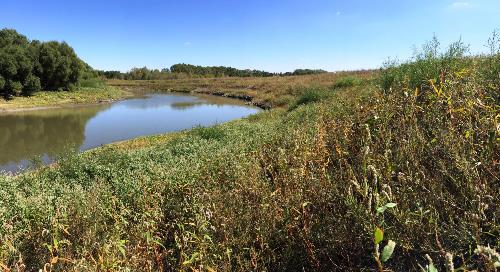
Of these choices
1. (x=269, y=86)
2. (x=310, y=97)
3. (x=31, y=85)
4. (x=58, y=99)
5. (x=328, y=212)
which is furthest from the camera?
(x=269, y=86)

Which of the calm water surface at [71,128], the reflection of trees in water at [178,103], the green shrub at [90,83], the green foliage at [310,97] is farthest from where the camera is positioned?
the green shrub at [90,83]

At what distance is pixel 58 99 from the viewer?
127ft

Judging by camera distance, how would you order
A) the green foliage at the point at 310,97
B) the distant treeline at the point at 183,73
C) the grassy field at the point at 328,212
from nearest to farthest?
1. the grassy field at the point at 328,212
2. the green foliage at the point at 310,97
3. the distant treeline at the point at 183,73

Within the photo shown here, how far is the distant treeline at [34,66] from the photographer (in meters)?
33.7

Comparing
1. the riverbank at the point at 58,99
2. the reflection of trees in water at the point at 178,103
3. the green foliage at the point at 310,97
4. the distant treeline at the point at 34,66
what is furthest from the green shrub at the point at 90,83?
the green foliage at the point at 310,97

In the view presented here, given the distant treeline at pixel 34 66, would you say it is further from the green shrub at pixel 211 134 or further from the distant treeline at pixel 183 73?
Answer: the distant treeline at pixel 183 73

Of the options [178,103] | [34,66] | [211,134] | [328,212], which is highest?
[34,66]

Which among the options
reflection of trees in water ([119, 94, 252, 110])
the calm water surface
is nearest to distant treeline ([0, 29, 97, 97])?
the calm water surface

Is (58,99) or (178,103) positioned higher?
(58,99)

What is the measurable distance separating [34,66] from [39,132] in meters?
20.8

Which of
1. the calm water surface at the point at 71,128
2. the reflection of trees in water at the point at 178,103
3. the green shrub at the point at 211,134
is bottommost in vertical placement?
the calm water surface at the point at 71,128

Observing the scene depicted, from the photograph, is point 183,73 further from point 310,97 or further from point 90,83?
point 310,97

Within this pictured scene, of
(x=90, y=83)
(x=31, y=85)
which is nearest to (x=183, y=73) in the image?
(x=90, y=83)

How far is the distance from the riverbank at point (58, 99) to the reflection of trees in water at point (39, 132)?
248 centimetres
